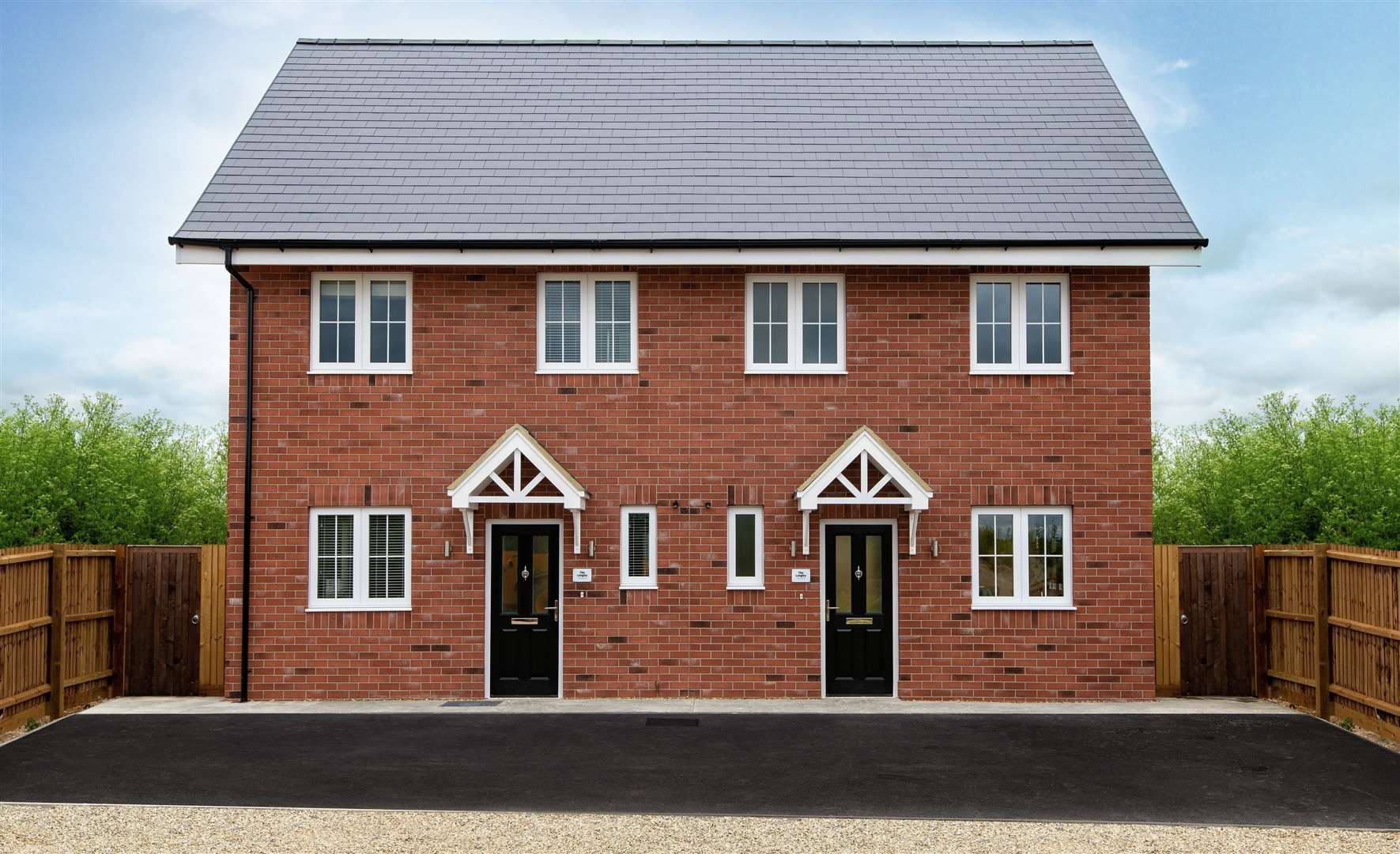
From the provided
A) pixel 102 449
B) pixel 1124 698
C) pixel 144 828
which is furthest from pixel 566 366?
pixel 102 449

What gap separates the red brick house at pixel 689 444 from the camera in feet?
43.4

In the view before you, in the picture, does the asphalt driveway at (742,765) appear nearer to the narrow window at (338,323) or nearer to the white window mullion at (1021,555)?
the white window mullion at (1021,555)

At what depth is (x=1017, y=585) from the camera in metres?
13.4

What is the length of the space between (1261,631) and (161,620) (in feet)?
45.3

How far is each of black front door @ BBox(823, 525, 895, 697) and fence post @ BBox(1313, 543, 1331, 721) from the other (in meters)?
4.73

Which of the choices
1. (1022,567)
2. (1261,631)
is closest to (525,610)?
(1022,567)

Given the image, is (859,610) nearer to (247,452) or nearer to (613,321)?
(613,321)

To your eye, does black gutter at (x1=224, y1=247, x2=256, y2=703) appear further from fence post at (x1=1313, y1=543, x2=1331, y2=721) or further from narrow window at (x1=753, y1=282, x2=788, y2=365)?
fence post at (x1=1313, y1=543, x2=1331, y2=721)

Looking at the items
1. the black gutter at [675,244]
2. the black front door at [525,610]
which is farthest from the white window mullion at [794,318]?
the black front door at [525,610]

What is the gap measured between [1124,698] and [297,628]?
33.3 feet

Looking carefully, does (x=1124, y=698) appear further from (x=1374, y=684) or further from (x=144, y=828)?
(x=144, y=828)

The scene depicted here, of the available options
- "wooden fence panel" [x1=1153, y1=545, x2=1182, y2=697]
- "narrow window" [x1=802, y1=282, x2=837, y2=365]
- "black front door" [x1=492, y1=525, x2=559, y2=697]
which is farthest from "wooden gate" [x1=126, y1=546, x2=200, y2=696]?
"wooden fence panel" [x1=1153, y1=545, x2=1182, y2=697]

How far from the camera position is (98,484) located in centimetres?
2736

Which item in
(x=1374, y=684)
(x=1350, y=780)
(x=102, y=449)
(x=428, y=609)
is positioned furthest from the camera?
(x=102, y=449)
